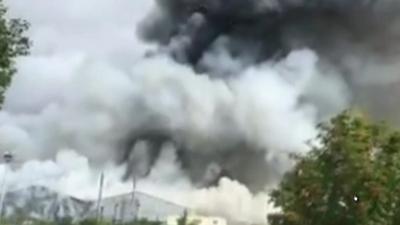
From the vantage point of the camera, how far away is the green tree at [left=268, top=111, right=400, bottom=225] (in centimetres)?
3528

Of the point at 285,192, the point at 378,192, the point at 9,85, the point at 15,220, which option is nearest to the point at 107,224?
the point at 15,220

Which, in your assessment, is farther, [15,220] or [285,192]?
[15,220]

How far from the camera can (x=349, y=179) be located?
117ft

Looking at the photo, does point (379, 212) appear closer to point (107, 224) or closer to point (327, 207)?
point (327, 207)

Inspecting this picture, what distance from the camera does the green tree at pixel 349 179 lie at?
35.3 m

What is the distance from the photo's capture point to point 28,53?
1864 cm

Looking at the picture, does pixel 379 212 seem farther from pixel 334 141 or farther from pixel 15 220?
pixel 15 220

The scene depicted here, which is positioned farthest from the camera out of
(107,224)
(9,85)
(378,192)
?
(107,224)

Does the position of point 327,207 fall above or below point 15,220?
below

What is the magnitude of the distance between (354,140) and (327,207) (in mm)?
3245

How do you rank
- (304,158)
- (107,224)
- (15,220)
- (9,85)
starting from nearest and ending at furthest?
(9,85)
(304,158)
(107,224)
(15,220)

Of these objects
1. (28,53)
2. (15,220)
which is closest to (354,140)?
(28,53)

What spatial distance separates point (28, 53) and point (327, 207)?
20570 mm

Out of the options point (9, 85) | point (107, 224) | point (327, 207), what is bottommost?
point (9, 85)
